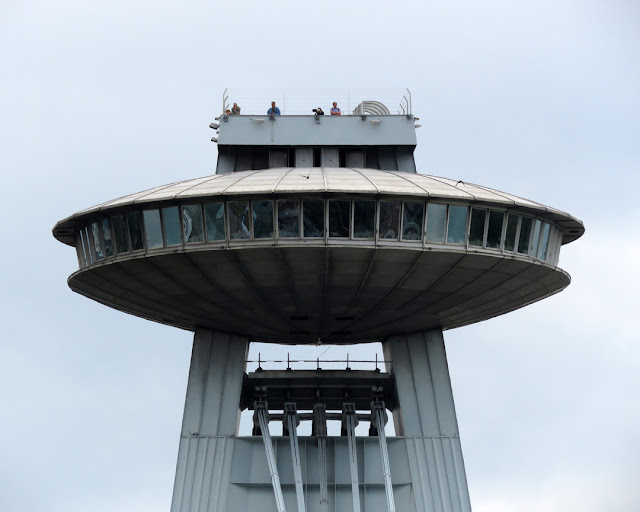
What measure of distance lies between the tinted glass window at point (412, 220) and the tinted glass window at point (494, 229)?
2.29 m

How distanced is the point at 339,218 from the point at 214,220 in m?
3.50

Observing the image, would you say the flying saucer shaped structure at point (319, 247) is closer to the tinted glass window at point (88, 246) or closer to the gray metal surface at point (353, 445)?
the tinted glass window at point (88, 246)

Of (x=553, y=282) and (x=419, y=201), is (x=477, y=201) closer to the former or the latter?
(x=419, y=201)

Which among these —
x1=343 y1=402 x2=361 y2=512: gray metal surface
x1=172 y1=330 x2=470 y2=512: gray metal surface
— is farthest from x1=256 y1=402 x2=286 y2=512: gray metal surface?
x1=343 y1=402 x2=361 y2=512: gray metal surface

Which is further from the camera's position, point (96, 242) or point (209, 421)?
point (209, 421)

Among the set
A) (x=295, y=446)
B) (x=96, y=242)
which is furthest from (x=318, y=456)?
(x=96, y=242)

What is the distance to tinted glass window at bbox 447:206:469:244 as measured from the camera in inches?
1461

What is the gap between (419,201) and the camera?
120 feet

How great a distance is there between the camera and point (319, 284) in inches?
1519

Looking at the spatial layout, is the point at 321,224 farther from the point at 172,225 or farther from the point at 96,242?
the point at 96,242

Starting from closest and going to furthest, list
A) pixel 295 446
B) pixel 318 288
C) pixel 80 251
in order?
pixel 318 288
pixel 80 251
pixel 295 446

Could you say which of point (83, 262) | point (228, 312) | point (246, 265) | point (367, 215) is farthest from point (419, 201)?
point (83, 262)

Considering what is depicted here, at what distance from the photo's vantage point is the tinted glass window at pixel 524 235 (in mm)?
38656

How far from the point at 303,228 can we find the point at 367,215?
1.79 metres
